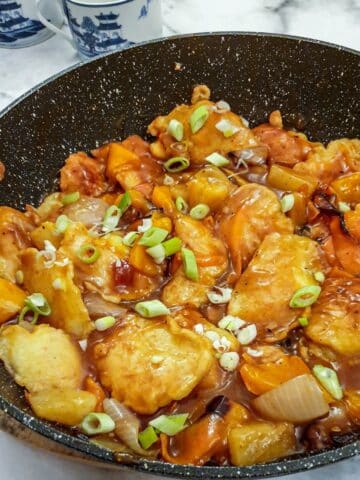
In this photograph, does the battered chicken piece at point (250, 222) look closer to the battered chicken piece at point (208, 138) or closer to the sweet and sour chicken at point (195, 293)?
the sweet and sour chicken at point (195, 293)

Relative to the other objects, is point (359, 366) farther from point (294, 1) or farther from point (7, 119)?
point (294, 1)

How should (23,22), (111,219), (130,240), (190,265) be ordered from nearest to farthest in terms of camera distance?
1. (190,265)
2. (130,240)
3. (111,219)
4. (23,22)

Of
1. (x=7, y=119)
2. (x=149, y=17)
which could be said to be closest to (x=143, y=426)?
(x=7, y=119)

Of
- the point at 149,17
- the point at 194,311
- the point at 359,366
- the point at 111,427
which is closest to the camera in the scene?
the point at 111,427

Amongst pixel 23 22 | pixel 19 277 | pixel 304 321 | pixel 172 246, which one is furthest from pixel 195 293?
pixel 23 22

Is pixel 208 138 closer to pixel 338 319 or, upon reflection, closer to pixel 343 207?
pixel 343 207

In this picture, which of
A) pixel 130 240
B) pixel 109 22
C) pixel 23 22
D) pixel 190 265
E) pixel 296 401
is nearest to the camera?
pixel 296 401
